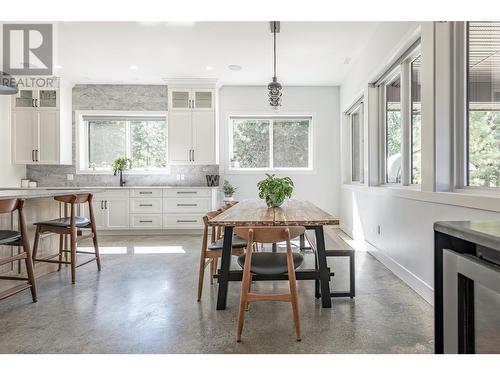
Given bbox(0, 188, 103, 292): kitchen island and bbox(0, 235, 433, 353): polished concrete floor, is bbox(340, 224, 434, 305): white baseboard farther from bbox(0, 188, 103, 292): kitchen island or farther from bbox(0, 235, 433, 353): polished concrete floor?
bbox(0, 188, 103, 292): kitchen island

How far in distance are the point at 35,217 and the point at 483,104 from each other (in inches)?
164

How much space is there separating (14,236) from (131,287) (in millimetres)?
1058

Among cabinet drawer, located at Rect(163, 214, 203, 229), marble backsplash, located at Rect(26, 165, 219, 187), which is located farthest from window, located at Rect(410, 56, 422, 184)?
marble backsplash, located at Rect(26, 165, 219, 187)

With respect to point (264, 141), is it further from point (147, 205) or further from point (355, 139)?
point (147, 205)

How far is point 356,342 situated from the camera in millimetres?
1914

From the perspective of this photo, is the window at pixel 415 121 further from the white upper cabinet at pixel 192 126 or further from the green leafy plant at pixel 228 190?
the white upper cabinet at pixel 192 126

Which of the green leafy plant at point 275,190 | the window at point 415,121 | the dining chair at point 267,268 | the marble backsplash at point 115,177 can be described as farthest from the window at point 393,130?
the marble backsplash at point 115,177

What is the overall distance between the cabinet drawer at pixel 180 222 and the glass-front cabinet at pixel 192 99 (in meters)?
2.01

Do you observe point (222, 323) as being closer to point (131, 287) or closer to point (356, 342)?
point (356, 342)

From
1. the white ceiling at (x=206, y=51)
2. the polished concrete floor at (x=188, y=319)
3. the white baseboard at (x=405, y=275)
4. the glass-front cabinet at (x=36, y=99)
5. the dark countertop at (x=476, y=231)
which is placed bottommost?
the polished concrete floor at (x=188, y=319)

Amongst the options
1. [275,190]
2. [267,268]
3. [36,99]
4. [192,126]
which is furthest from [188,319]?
[36,99]

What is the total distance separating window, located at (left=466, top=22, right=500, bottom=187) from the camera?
201cm

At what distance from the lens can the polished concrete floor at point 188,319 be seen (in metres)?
1.89

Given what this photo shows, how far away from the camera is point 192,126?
5.81m
